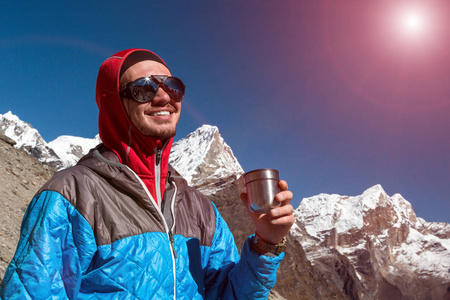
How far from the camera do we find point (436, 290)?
194 m

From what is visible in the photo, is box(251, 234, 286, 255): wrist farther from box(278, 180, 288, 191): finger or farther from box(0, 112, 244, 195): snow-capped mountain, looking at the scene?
box(0, 112, 244, 195): snow-capped mountain

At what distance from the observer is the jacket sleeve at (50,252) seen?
1.84m

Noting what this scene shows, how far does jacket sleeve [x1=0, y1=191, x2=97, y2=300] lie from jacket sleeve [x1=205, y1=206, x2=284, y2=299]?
1134 mm

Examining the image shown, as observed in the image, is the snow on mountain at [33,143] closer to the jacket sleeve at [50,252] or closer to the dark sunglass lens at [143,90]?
the dark sunglass lens at [143,90]

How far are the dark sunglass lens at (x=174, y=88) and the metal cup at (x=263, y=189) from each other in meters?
0.95

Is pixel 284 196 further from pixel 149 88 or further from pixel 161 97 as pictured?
pixel 149 88

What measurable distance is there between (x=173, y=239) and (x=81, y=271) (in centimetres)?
66

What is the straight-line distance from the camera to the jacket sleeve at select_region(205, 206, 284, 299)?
254 cm

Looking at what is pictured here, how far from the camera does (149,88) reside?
2695 millimetres

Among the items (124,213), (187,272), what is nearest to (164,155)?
(124,213)

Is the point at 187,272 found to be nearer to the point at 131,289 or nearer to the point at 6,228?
the point at 131,289

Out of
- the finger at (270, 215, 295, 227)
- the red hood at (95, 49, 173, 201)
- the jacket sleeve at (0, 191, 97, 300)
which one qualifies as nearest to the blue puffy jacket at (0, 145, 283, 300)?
the jacket sleeve at (0, 191, 97, 300)

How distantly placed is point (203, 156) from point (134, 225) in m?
155

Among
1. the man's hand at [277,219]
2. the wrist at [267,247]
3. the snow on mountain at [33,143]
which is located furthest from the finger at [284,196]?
the snow on mountain at [33,143]
